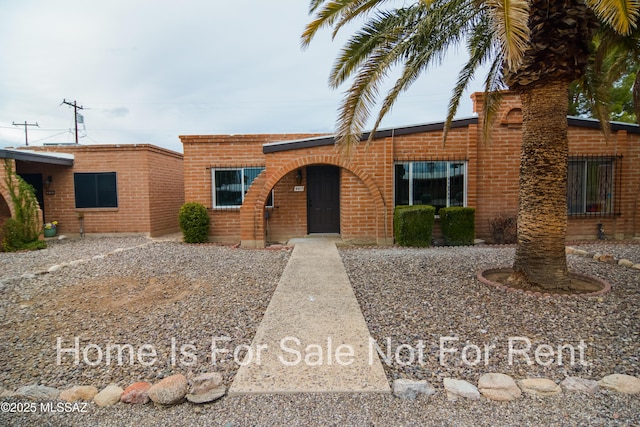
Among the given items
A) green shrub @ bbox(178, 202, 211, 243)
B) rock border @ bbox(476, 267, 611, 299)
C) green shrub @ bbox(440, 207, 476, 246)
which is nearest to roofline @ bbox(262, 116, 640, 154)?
green shrub @ bbox(440, 207, 476, 246)

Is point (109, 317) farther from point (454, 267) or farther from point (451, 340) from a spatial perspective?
point (454, 267)

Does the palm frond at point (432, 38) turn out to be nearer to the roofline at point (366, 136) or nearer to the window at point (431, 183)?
the roofline at point (366, 136)

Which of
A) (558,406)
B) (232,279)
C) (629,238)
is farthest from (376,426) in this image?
(629,238)

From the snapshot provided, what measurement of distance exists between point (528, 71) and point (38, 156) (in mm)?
13528

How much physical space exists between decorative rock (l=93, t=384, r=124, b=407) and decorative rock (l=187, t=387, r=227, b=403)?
23.7 inches

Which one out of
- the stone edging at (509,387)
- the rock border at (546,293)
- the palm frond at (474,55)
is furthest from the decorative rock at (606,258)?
the stone edging at (509,387)

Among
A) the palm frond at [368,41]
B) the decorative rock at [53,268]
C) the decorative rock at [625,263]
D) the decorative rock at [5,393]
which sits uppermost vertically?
the palm frond at [368,41]

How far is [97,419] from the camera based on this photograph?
2576 mm

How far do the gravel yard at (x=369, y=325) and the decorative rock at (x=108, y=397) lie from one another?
0.28 ft

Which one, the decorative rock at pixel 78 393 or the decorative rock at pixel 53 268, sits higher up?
the decorative rock at pixel 53 268

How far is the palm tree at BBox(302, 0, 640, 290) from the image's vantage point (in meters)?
4.95

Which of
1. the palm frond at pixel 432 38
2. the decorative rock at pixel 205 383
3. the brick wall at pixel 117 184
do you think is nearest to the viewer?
the decorative rock at pixel 205 383

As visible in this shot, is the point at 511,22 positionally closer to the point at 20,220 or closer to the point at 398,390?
the point at 398,390

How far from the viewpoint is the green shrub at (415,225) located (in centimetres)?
916
